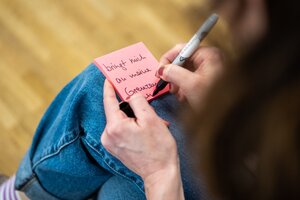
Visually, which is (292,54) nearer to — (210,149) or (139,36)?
(210,149)

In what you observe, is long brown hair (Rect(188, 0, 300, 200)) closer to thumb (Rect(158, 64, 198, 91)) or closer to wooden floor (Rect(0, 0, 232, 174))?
thumb (Rect(158, 64, 198, 91))

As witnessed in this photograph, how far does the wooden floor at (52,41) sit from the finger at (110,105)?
0.53m

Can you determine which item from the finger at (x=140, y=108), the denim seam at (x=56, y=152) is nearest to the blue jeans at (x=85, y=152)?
the denim seam at (x=56, y=152)

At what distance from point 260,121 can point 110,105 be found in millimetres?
344

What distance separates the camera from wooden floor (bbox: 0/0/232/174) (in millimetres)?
1144

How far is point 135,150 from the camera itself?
60cm

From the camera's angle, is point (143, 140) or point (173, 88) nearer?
point (143, 140)

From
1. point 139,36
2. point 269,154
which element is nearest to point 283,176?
point 269,154

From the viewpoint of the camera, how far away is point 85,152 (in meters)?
0.72

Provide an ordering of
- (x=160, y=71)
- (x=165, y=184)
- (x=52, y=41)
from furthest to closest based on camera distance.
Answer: (x=52, y=41) < (x=160, y=71) < (x=165, y=184)

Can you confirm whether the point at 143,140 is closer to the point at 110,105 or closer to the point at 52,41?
the point at 110,105

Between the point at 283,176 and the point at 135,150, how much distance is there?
0.98 feet

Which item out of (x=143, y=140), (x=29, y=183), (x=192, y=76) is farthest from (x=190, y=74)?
(x=29, y=183)

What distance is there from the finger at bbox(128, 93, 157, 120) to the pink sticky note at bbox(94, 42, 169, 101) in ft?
0.24
